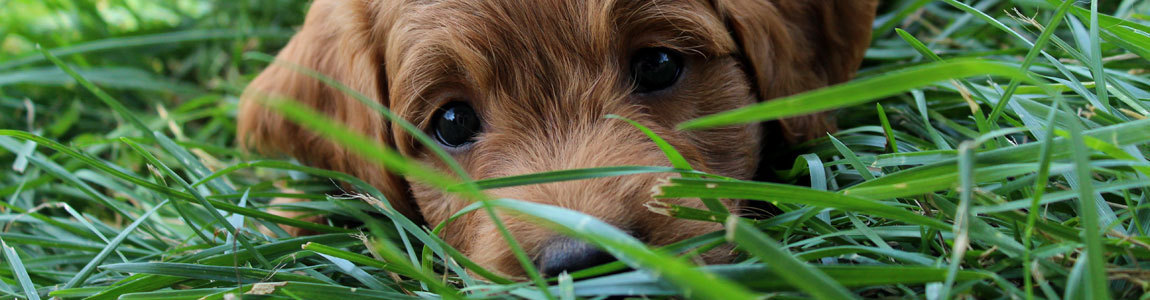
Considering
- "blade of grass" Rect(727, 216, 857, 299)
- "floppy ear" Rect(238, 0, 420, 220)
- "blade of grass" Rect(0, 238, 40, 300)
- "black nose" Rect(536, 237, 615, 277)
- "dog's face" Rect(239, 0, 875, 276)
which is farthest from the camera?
"floppy ear" Rect(238, 0, 420, 220)

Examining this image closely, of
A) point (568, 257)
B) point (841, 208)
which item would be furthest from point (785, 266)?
point (568, 257)

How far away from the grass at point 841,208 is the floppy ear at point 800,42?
0.16 meters

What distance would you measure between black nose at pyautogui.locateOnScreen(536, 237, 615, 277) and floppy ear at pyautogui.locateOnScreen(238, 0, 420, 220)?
3.05 ft

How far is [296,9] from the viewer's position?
4.57 m

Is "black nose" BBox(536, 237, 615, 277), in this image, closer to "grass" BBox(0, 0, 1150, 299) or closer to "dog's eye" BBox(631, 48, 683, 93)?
"grass" BBox(0, 0, 1150, 299)

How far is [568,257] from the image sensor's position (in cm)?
165

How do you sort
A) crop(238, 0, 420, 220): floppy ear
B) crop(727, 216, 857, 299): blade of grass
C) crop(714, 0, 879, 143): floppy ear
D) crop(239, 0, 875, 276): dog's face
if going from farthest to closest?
crop(238, 0, 420, 220): floppy ear
crop(714, 0, 879, 143): floppy ear
crop(239, 0, 875, 276): dog's face
crop(727, 216, 857, 299): blade of grass

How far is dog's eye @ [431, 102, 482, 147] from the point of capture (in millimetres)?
2312

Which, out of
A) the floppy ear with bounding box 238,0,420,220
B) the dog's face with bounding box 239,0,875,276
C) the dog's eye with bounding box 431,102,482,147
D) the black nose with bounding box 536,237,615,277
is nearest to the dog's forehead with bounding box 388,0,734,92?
the dog's face with bounding box 239,0,875,276

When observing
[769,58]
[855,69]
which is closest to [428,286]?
[769,58]

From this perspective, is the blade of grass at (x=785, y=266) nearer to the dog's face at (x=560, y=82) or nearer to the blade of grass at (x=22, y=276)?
the dog's face at (x=560, y=82)

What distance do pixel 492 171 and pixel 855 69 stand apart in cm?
123

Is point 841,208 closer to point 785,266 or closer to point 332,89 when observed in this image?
point 785,266

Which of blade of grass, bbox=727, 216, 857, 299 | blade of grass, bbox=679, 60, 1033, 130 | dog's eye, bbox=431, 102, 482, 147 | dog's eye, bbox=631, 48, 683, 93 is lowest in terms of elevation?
blade of grass, bbox=727, 216, 857, 299
